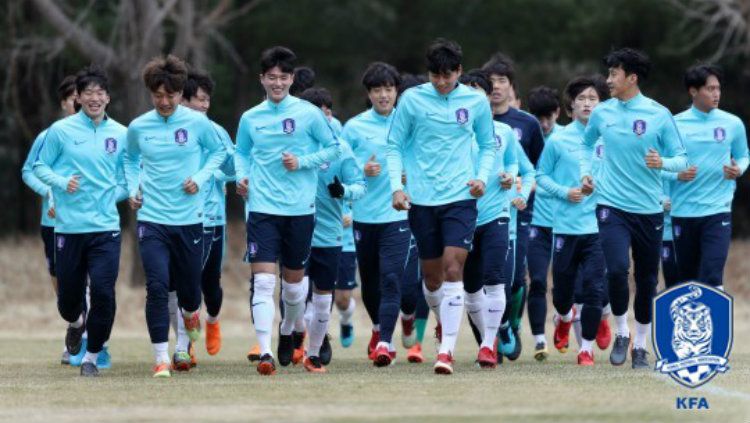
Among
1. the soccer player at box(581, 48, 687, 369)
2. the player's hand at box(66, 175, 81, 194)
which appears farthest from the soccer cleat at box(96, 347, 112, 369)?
the soccer player at box(581, 48, 687, 369)

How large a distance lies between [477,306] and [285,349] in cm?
163

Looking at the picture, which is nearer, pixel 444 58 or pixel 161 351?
pixel 444 58

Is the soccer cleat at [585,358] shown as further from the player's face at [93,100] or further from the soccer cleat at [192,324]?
the player's face at [93,100]

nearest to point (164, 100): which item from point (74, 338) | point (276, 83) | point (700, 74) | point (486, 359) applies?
point (276, 83)

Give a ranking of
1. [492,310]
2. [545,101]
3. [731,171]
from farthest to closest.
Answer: [545,101], [731,171], [492,310]

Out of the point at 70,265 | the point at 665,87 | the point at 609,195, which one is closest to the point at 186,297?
the point at 70,265

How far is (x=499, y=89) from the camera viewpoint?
49.5 ft

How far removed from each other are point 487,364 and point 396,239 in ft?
5.59

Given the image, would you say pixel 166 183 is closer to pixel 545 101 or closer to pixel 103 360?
pixel 103 360

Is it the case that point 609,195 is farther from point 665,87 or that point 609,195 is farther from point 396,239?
point 665,87

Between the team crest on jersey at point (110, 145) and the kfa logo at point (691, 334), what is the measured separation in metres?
4.79

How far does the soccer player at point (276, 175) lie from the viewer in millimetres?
12812

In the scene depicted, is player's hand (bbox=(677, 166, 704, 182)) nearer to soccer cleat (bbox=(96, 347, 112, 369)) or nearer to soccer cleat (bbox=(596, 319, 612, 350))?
soccer cleat (bbox=(596, 319, 612, 350))

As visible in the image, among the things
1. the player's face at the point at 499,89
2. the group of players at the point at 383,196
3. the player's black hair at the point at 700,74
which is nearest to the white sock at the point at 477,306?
the group of players at the point at 383,196
